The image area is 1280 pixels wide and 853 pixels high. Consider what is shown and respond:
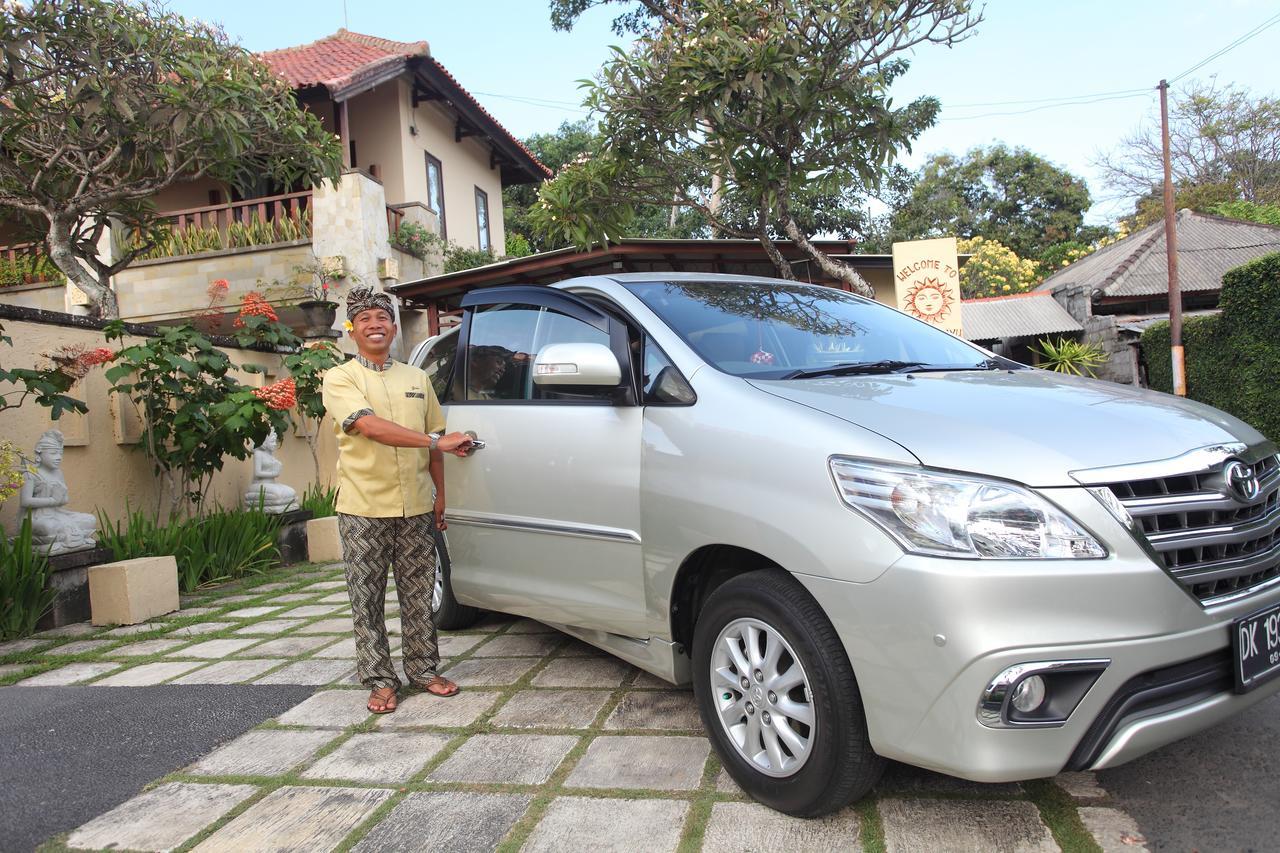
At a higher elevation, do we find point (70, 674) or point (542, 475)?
point (542, 475)

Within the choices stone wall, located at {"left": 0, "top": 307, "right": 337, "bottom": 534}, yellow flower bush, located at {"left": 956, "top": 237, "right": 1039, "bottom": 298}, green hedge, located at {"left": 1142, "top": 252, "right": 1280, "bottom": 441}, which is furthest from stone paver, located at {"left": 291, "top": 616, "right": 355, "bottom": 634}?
yellow flower bush, located at {"left": 956, "top": 237, "right": 1039, "bottom": 298}

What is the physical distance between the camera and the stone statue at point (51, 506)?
537cm

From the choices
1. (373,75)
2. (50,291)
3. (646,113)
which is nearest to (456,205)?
(373,75)

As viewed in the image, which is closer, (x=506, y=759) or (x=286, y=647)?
(x=506, y=759)

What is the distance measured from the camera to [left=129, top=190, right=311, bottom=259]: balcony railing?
13.7 metres

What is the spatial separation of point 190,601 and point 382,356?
138 inches

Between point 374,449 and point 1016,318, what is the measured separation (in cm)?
2361

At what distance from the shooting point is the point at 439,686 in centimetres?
362

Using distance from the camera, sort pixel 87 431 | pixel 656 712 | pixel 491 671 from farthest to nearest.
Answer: pixel 87 431
pixel 491 671
pixel 656 712

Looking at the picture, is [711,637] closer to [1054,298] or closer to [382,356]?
[382,356]

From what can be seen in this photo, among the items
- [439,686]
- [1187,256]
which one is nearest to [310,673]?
[439,686]

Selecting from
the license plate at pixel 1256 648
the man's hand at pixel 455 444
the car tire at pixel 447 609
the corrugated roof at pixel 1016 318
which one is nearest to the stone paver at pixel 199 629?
the car tire at pixel 447 609

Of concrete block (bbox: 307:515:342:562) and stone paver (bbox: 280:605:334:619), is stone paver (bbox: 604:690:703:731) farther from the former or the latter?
concrete block (bbox: 307:515:342:562)

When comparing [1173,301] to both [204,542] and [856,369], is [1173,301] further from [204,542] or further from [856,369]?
[204,542]
